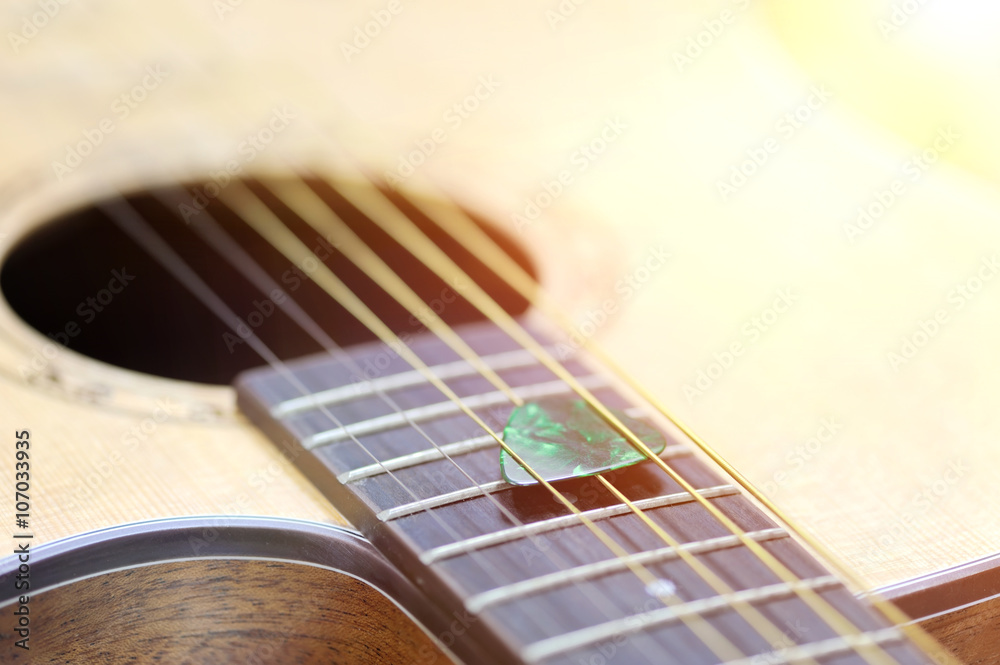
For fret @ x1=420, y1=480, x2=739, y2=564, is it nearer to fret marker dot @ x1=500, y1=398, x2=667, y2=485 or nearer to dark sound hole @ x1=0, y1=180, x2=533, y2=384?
fret marker dot @ x1=500, y1=398, x2=667, y2=485

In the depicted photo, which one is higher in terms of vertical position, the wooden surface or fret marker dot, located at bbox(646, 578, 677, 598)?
fret marker dot, located at bbox(646, 578, 677, 598)

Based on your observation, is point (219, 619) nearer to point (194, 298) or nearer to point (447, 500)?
point (447, 500)

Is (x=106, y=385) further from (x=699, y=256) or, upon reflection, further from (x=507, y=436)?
(x=699, y=256)

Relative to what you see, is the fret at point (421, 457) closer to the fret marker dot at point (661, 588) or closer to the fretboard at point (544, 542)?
the fretboard at point (544, 542)

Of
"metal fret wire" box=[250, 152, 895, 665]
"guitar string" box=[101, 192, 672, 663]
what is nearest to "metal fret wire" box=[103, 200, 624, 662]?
"guitar string" box=[101, 192, 672, 663]

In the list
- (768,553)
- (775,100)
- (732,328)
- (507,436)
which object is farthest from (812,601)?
(775,100)
